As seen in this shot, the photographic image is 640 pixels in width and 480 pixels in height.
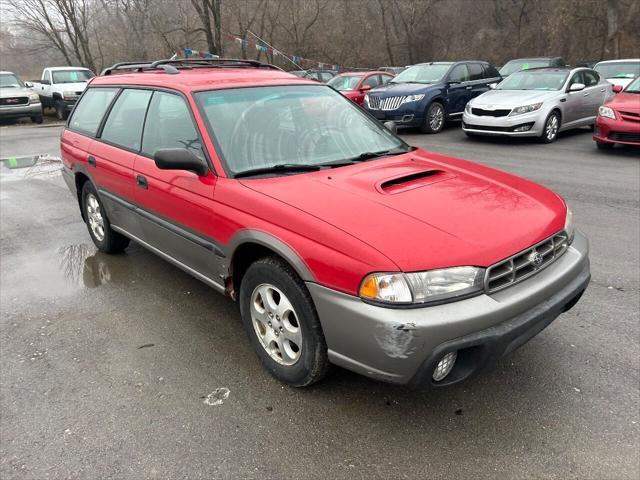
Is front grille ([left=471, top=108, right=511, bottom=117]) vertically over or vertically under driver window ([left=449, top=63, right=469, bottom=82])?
under

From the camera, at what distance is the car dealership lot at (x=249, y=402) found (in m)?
2.35

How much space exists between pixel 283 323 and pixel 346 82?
13.1 meters

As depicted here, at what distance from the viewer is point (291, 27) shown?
32.5 m

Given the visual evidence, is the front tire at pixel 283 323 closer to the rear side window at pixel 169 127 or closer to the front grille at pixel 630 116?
the rear side window at pixel 169 127

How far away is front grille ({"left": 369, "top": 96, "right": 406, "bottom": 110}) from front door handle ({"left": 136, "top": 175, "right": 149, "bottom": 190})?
30.2ft

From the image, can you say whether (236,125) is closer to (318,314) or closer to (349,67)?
(318,314)

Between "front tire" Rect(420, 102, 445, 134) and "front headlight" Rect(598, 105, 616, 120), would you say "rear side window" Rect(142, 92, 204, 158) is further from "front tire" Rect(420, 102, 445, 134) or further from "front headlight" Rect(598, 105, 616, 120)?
"front tire" Rect(420, 102, 445, 134)

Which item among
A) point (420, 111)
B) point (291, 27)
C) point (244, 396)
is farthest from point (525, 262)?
point (291, 27)

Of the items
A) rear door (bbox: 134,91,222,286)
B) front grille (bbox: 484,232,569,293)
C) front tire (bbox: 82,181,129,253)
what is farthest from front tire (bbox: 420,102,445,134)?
front grille (bbox: 484,232,569,293)

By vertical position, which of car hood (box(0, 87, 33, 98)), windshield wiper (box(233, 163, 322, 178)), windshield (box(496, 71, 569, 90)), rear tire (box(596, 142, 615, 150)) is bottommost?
rear tire (box(596, 142, 615, 150))

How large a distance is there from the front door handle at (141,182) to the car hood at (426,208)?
114cm

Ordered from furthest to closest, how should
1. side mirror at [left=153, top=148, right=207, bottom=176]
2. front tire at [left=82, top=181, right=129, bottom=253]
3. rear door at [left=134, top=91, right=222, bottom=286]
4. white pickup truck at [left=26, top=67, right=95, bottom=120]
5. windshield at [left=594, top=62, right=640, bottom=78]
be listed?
white pickup truck at [left=26, top=67, right=95, bottom=120] → windshield at [left=594, top=62, right=640, bottom=78] → front tire at [left=82, top=181, right=129, bottom=253] → rear door at [left=134, top=91, right=222, bottom=286] → side mirror at [left=153, top=148, right=207, bottom=176]

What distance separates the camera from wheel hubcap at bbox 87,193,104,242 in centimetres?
483

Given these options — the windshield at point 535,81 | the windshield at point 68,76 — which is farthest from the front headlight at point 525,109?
the windshield at point 68,76
